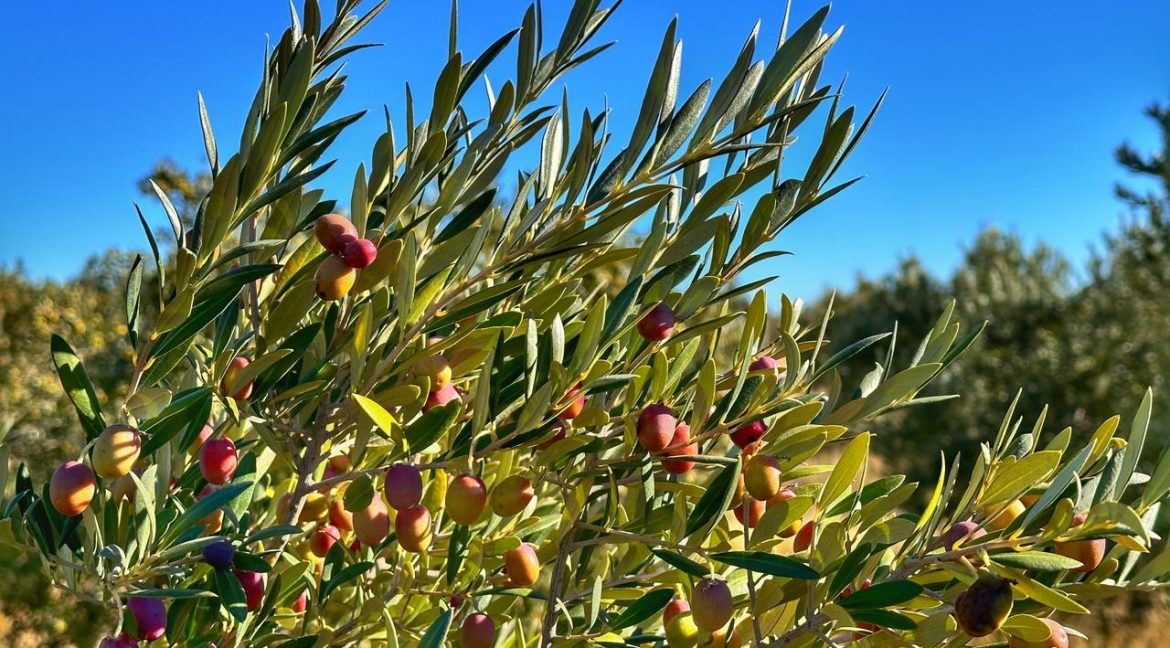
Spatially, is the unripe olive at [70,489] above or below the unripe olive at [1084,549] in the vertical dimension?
above

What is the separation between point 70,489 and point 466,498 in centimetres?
35

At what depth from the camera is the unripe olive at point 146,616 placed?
32.9 inches

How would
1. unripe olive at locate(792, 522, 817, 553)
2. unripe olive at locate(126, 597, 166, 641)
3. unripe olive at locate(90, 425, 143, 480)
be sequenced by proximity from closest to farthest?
unripe olive at locate(90, 425, 143, 480)
unripe olive at locate(126, 597, 166, 641)
unripe olive at locate(792, 522, 817, 553)

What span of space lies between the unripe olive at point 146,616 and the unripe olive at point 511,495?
35 cm

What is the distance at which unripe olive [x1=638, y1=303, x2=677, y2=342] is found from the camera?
2.81ft

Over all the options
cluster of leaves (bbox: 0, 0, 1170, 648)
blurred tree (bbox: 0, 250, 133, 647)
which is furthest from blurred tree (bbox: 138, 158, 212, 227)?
cluster of leaves (bbox: 0, 0, 1170, 648)

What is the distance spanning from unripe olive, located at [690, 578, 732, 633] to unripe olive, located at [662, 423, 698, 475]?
120mm

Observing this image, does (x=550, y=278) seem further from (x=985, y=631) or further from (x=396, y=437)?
(x=985, y=631)

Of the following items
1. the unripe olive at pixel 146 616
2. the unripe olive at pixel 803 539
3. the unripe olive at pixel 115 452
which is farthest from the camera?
the unripe olive at pixel 803 539

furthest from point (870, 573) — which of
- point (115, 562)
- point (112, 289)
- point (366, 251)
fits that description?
point (112, 289)

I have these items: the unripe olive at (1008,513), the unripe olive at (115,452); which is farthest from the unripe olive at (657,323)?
the unripe olive at (115,452)

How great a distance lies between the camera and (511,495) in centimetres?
83

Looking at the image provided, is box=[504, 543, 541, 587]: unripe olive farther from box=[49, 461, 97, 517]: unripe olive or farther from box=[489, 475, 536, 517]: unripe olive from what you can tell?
box=[49, 461, 97, 517]: unripe olive

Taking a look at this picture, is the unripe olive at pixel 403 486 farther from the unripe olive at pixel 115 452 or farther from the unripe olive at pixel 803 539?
the unripe olive at pixel 803 539
